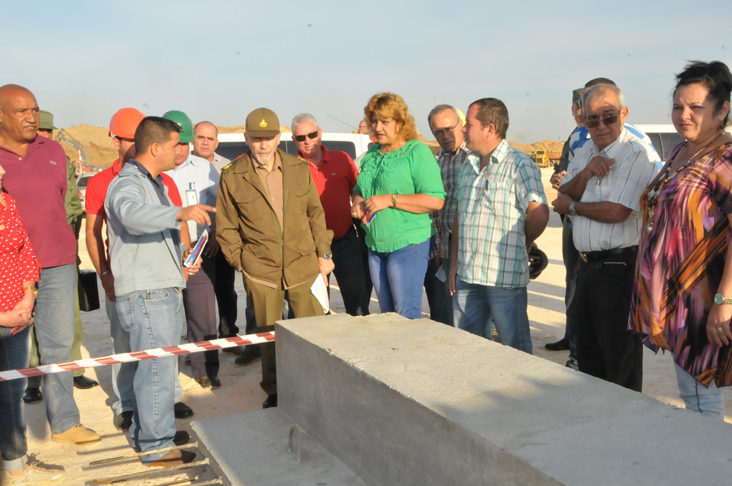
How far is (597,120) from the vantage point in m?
3.35

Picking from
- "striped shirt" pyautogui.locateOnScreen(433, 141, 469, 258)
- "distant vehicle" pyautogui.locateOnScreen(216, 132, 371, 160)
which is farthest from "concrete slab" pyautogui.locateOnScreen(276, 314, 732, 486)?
"distant vehicle" pyautogui.locateOnScreen(216, 132, 371, 160)

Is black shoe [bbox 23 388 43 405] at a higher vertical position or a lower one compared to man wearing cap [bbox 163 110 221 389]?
lower

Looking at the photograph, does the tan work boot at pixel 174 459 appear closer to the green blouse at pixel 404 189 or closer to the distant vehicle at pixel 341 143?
the green blouse at pixel 404 189

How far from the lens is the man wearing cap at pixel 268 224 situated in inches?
161

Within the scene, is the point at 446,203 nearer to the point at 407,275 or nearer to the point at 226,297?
the point at 407,275

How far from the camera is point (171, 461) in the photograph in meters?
3.48

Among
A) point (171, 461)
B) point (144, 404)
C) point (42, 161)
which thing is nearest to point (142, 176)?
point (42, 161)

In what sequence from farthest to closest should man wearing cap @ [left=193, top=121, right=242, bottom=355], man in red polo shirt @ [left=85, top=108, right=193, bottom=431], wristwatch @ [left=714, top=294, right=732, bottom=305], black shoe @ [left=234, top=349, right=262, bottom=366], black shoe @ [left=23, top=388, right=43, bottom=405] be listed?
man wearing cap @ [left=193, top=121, right=242, bottom=355] < black shoe @ [left=234, top=349, right=262, bottom=366] < black shoe @ [left=23, top=388, right=43, bottom=405] < man in red polo shirt @ [left=85, top=108, right=193, bottom=431] < wristwatch @ [left=714, top=294, right=732, bottom=305]

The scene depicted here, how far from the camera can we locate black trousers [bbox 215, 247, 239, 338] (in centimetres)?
567

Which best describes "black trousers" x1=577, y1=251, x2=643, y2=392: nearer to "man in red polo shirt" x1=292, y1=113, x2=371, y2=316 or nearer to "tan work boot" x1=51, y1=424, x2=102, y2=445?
"man in red polo shirt" x1=292, y1=113, x2=371, y2=316

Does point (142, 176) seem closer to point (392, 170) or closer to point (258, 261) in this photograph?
point (258, 261)

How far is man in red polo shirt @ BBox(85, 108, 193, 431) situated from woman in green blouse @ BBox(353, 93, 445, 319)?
4.84 feet

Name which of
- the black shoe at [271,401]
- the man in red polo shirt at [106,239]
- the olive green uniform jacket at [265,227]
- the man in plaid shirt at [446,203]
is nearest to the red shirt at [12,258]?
the man in red polo shirt at [106,239]

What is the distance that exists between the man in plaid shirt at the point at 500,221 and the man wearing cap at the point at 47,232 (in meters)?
2.65
